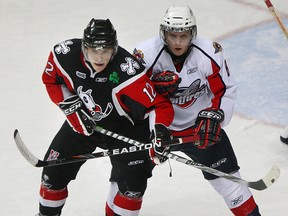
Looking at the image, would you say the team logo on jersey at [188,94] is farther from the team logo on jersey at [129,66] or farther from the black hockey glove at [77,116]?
the black hockey glove at [77,116]

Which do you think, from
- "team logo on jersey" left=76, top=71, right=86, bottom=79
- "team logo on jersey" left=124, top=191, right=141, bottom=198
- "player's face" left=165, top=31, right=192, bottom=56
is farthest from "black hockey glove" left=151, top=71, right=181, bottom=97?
"team logo on jersey" left=124, top=191, right=141, bottom=198

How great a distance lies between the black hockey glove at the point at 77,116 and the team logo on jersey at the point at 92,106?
3 centimetres

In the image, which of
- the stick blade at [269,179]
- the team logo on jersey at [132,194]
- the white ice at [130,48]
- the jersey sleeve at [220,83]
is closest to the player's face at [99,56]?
the jersey sleeve at [220,83]

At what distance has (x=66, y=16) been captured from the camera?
6.73 metres

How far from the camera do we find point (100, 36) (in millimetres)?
3594

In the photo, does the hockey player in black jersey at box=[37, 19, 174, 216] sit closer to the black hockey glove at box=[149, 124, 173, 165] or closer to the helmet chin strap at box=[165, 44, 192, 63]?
the black hockey glove at box=[149, 124, 173, 165]

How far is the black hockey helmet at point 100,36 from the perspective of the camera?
3.57 meters

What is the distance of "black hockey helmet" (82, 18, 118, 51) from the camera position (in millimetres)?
3572

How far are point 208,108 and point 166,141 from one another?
295 mm

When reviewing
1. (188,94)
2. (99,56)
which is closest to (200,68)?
(188,94)

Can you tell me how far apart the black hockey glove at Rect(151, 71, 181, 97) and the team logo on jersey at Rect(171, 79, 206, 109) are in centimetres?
8

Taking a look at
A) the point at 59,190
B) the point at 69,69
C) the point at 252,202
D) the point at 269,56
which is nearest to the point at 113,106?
the point at 69,69

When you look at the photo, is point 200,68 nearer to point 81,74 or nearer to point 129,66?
point 129,66

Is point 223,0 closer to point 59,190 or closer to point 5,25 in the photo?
point 5,25
